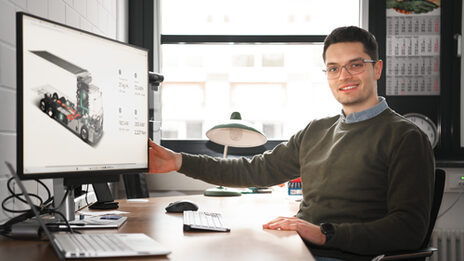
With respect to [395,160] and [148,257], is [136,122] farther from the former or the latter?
[395,160]

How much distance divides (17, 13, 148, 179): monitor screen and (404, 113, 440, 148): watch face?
2.02 meters

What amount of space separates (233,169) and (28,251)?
91cm

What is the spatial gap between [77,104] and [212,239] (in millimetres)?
469

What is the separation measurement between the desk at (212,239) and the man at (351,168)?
0.11m

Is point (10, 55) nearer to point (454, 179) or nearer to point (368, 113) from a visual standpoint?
point (368, 113)

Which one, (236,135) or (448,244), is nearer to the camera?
(236,135)

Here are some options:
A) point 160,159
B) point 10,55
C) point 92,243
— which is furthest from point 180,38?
point 92,243

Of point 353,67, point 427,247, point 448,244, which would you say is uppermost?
point 353,67

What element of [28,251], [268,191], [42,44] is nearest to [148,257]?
[28,251]

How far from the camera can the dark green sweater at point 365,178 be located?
4.24 ft

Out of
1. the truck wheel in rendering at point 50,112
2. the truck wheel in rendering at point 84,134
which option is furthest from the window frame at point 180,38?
the truck wheel in rendering at point 50,112

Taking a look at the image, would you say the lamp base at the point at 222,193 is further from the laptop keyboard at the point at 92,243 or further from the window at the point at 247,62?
the laptop keyboard at the point at 92,243

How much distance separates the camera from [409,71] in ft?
9.66

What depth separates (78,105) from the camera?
117cm
